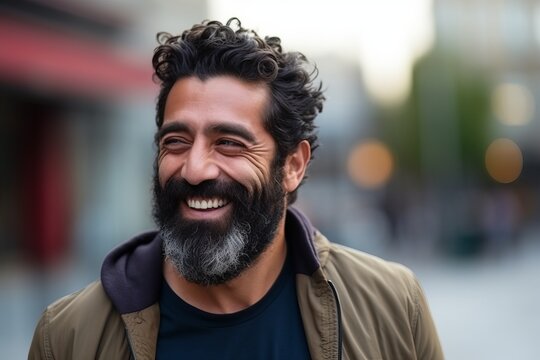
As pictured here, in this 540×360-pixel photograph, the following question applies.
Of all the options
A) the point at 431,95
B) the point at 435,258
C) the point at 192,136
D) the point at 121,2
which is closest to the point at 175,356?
the point at 192,136

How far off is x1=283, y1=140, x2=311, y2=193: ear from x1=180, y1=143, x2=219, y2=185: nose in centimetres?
44

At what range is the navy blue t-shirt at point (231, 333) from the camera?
2.63 m

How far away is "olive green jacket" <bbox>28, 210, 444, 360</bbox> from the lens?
260cm

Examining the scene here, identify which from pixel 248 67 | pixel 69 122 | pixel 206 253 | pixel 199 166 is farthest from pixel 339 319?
pixel 69 122

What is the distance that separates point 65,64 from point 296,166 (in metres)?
11.8

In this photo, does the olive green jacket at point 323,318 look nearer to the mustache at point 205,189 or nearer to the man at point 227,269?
the man at point 227,269

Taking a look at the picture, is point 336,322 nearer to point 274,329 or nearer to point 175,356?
point 274,329

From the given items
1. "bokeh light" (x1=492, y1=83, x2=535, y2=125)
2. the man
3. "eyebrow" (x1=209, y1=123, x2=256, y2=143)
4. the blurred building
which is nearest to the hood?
the man

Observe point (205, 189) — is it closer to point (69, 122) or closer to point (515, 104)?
point (69, 122)

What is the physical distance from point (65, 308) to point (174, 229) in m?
0.51

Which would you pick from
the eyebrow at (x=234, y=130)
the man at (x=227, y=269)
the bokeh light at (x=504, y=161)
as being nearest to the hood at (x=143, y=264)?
the man at (x=227, y=269)

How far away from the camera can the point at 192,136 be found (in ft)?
8.96

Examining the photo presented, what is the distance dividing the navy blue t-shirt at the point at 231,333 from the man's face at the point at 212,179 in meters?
0.14

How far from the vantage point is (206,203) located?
269 centimetres
